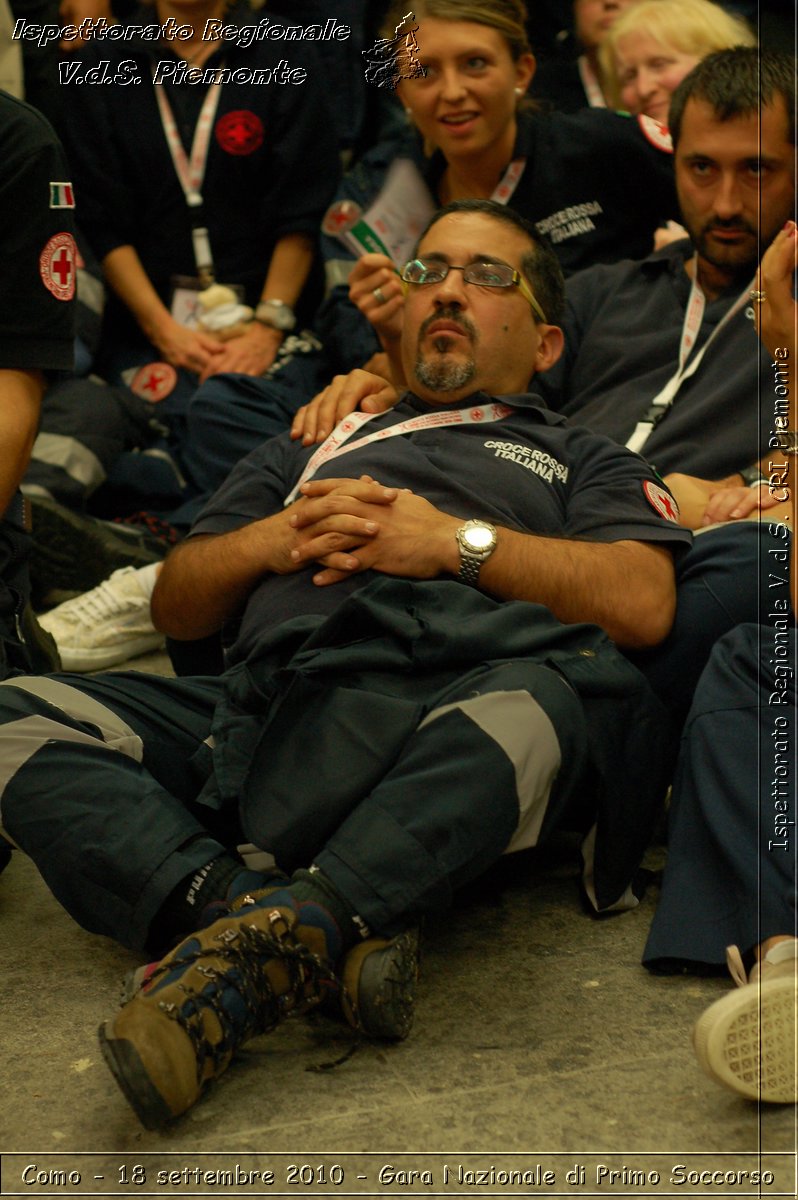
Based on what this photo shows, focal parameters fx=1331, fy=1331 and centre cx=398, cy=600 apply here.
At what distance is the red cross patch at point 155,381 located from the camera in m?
3.75

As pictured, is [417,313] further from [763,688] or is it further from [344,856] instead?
[344,856]

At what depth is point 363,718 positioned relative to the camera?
1751 millimetres

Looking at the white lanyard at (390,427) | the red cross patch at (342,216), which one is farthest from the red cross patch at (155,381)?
the white lanyard at (390,427)

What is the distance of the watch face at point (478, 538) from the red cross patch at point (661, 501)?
29 centimetres

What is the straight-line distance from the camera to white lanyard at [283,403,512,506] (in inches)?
86.7

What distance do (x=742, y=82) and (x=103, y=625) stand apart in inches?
69.4

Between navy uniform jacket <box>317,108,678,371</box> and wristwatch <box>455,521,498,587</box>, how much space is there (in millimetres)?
1381

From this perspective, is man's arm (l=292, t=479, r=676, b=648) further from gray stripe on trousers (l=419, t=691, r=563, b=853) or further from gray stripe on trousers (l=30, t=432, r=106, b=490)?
gray stripe on trousers (l=30, t=432, r=106, b=490)

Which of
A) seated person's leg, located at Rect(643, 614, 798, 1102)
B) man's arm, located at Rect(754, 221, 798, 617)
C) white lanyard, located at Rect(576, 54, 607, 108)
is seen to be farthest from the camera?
white lanyard, located at Rect(576, 54, 607, 108)

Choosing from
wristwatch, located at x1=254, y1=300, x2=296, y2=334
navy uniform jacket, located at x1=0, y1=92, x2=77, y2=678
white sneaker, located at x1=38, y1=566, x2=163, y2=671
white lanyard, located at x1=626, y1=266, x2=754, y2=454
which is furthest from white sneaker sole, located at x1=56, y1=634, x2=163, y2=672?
white lanyard, located at x1=626, y1=266, x2=754, y2=454

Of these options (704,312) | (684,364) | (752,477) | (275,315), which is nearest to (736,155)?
(704,312)

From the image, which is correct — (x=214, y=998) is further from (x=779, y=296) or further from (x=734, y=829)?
(x=779, y=296)

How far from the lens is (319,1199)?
1338 mm

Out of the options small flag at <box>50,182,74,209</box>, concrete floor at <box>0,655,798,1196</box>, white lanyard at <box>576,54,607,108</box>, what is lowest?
concrete floor at <box>0,655,798,1196</box>
